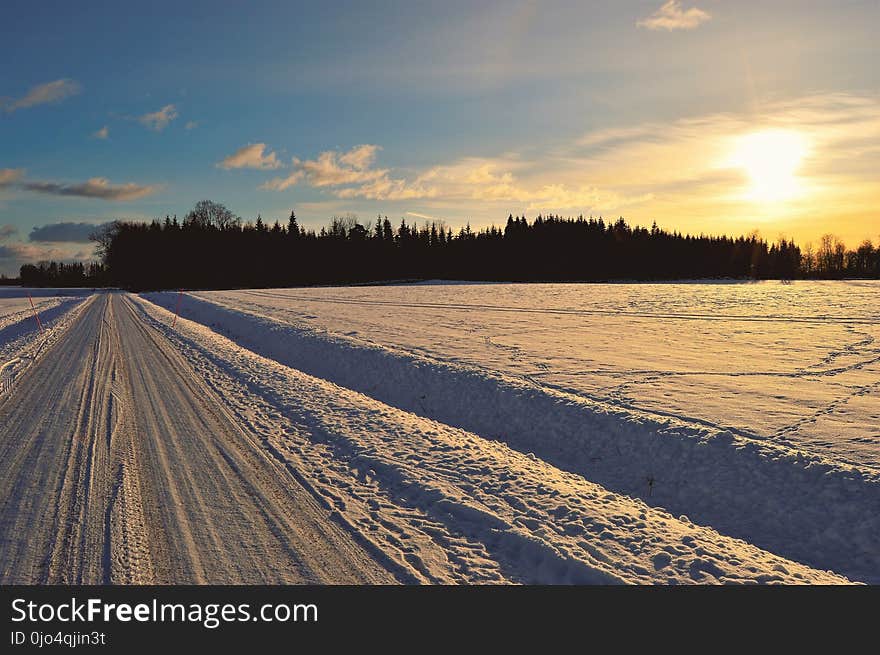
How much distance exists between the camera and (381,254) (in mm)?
118000

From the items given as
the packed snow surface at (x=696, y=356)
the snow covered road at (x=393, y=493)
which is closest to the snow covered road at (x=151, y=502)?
the snow covered road at (x=393, y=493)

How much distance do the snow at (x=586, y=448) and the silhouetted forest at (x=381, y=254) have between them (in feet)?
317

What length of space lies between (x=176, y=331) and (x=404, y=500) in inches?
810

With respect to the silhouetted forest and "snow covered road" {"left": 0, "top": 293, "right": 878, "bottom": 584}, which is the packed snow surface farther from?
the silhouetted forest

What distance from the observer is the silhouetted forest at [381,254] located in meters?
108

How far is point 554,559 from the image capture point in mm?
5395

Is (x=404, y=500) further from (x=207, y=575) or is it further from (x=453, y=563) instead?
(x=207, y=575)

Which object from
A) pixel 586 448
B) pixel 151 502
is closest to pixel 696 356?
pixel 586 448

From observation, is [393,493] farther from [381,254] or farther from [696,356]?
[381,254]

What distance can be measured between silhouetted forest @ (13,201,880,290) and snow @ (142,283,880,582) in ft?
317

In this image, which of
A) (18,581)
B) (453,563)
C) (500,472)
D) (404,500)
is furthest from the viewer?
(500,472)

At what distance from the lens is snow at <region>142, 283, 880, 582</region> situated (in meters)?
5.86
